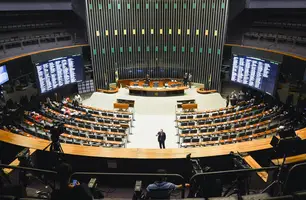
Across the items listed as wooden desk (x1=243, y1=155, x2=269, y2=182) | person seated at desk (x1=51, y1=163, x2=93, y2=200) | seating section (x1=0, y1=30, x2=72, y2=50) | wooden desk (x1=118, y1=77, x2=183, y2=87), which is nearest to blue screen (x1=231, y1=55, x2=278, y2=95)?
wooden desk (x1=118, y1=77, x2=183, y2=87)

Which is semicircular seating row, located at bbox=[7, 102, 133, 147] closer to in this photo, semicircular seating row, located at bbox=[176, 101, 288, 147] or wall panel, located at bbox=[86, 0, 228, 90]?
semicircular seating row, located at bbox=[176, 101, 288, 147]

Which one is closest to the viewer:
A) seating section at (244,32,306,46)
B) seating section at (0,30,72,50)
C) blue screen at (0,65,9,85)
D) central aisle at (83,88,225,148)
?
central aisle at (83,88,225,148)

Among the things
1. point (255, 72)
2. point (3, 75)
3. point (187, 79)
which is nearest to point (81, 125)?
point (3, 75)

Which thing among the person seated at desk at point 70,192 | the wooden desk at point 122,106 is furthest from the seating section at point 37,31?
the person seated at desk at point 70,192

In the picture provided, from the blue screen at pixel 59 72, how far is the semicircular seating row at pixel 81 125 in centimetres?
144

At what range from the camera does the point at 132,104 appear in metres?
15.4

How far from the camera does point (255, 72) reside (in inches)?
557

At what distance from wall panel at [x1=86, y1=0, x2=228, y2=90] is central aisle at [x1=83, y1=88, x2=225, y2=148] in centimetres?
198

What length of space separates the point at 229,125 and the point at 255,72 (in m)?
4.83

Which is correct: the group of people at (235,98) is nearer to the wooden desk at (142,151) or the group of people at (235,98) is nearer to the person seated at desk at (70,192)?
the wooden desk at (142,151)

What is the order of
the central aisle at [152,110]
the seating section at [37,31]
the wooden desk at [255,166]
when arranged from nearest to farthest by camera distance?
the wooden desk at [255,166] < the central aisle at [152,110] < the seating section at [37,31]

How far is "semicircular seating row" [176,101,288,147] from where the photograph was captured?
984cm

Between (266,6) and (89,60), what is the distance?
12.9m

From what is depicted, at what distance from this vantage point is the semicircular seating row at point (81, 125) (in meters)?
9.78
